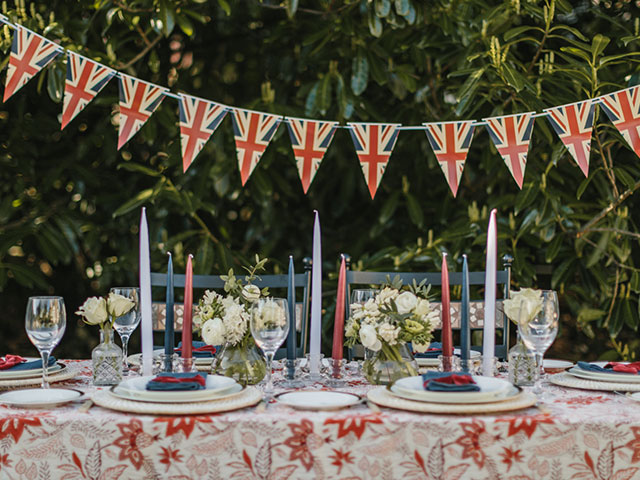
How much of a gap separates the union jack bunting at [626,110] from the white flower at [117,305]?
1481 mm

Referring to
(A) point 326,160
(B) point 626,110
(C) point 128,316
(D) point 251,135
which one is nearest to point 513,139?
(B) point 626,110

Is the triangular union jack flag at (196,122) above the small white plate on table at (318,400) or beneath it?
above

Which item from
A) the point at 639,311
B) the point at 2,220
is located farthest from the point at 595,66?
the point at 2,220

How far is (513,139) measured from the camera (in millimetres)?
2213

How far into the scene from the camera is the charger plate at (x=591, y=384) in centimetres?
131

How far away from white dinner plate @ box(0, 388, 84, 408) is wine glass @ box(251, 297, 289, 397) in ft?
1.09

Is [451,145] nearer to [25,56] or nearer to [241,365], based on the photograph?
[241,365]

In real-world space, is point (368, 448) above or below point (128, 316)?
below

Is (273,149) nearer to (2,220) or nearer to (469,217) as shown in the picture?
(469,217)

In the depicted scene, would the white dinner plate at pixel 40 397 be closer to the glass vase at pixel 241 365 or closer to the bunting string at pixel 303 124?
the glass vase at pixel 241 365

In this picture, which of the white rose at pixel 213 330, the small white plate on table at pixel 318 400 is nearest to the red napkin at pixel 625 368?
the small white plate on table at pixel 318 400

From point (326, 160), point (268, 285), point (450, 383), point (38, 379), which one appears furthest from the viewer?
point (326, 160)

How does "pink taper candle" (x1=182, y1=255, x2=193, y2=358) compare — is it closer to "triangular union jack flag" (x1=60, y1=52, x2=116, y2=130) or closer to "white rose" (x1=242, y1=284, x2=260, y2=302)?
"white rose" (x1=242, y1=284, x2=260, y2=302)

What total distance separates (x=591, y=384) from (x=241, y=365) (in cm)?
68
